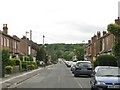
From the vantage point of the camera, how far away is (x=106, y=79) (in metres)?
18.0

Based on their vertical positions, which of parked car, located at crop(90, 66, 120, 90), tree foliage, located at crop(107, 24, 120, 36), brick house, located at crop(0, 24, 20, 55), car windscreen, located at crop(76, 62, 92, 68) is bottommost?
parked car, located at crop(90, 66, 120, 90)

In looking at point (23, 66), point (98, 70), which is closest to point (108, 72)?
point (98, 70)

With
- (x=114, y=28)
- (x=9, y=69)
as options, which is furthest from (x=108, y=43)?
(x=114, y=28)

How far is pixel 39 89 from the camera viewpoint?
2158cm

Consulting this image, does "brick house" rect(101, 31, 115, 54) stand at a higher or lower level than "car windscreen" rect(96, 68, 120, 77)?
higher

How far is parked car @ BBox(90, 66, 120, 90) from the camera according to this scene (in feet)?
57.9

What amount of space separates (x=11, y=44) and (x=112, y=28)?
41.0m

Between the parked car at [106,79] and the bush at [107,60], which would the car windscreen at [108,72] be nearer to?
the parked car at [106,79]

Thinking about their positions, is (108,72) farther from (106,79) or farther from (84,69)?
(84,69)

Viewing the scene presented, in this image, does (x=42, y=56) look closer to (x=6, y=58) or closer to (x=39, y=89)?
(x=6, y=58)

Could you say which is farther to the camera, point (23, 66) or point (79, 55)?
point (79, 55)

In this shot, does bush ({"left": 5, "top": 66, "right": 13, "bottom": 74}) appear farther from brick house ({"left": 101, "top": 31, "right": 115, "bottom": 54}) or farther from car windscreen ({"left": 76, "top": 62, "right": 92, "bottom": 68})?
brick house ({"left": 101, "top": 31, "right": 115, "bottom": 54})

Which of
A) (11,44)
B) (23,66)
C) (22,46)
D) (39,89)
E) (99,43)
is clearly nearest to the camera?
(39,89)

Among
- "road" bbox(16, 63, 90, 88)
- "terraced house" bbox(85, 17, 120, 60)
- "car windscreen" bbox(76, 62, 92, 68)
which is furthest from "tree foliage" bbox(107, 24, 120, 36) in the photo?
"terraced house" bbox(85, 17, 120, 60)
